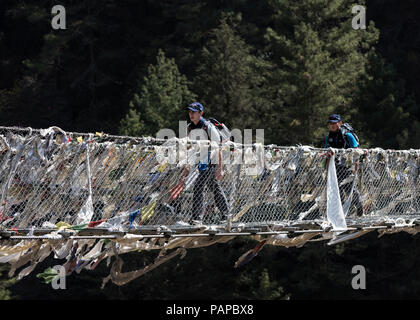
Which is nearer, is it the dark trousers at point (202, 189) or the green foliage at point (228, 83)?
the dark trousers at point (202, 189)

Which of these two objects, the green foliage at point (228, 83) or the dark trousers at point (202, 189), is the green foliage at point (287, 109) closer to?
the green foliage at point (228, 83)

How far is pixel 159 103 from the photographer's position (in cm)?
4069

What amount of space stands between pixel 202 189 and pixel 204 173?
0.18 m

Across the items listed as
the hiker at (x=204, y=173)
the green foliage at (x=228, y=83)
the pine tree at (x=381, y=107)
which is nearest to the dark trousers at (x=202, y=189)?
the hiker at (x=204, y=173)

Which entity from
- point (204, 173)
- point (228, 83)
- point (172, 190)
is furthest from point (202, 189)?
point (228, 83)

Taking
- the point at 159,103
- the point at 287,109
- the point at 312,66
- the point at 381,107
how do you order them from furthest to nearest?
the point at 159,103
the point at 287,109
the point at 381,107
the point at 312,66

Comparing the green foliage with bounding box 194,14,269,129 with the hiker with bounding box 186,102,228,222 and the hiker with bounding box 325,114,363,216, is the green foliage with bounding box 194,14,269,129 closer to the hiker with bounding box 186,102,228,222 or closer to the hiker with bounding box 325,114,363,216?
the hiker with bounding box 325,114,363,216

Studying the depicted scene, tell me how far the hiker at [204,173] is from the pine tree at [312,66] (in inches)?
1064

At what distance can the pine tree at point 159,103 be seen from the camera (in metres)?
39.6

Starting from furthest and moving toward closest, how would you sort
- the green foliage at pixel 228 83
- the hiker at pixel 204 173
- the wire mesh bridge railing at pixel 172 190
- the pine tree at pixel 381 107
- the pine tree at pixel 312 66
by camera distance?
1. the green foliage at pixel 228 83
2. the pine tree at pixel 381 107
3. the pine tree at pixel 312 66
4. the hiker at pixel 204 173
5. the wire mesh bridge railing at pixel 172 190

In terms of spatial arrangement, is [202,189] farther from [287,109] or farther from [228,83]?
[228,83]

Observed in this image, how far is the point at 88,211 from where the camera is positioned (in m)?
10.1

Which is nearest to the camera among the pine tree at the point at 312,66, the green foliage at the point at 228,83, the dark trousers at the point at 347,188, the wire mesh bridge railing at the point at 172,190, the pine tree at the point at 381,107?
the wire mesh bridge railing at the point at 172,190

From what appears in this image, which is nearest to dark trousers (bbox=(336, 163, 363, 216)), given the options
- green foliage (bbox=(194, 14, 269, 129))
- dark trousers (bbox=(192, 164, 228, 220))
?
dark trousers (bbox=(192, 164, 228, 220))
